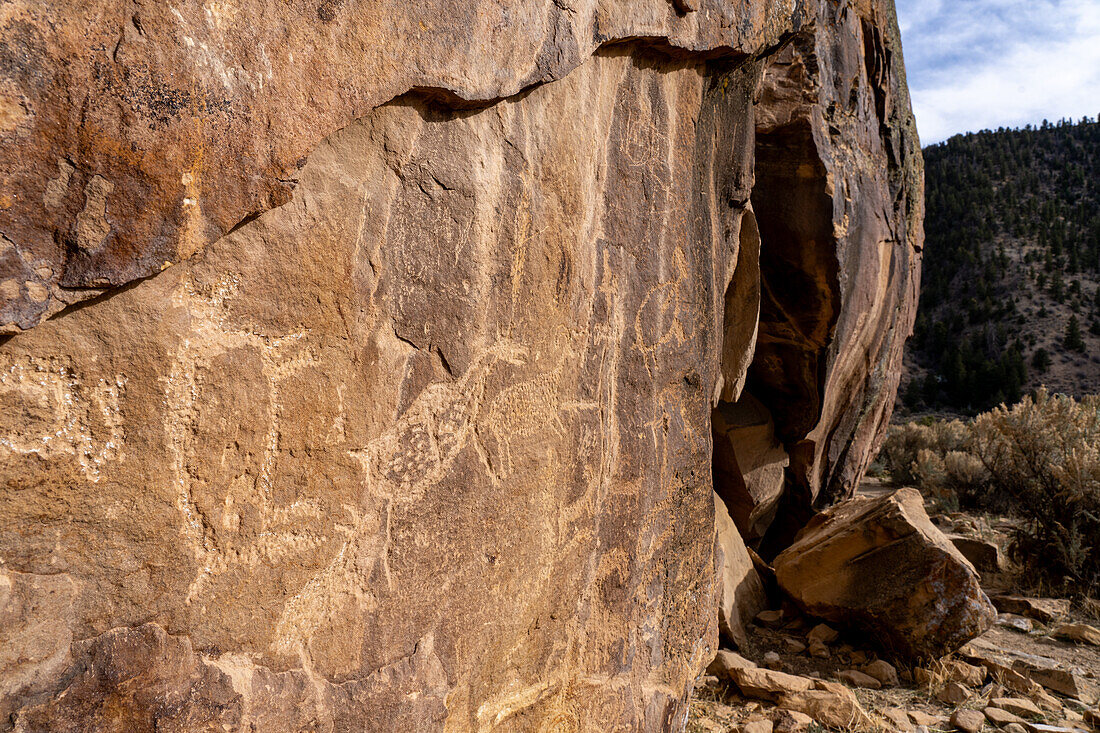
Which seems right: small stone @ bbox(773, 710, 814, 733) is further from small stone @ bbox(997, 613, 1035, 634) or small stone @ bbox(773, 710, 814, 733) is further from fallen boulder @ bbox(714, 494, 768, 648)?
small stone @ bbox(997, 613, 1035, 634)

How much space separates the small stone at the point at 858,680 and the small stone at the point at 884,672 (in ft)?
0.09

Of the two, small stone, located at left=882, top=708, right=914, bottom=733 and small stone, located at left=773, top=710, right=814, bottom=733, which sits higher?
small stone, located at left=773, top=710, right=814, bottom=733

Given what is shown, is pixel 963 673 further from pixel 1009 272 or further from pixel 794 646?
pixel 1009 272

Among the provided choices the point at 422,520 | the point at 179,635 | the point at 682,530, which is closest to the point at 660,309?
the point at 682,530

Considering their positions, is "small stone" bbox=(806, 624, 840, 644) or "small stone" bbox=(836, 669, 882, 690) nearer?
"small stone" bbox=(836, 669, 882, 690)

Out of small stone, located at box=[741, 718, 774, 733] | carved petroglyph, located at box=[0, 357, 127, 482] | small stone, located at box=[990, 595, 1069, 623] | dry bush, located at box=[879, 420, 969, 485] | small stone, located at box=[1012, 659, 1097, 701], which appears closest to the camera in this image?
carved petroglyph, located at box=[0, 357, 127, 482]

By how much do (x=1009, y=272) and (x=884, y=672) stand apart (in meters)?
19.2

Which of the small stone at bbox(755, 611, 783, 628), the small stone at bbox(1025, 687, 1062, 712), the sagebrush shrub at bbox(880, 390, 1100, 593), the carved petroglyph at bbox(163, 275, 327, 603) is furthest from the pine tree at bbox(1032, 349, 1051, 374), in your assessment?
the carved petroglyph at bbox(163, 275, 327, 603)

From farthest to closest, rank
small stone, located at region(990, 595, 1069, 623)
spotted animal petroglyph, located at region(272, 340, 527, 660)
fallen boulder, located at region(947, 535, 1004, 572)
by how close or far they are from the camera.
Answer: fallen boulder, located at region(947, 535, 1004, 572)
small stone, located at region(990, 595, 1069, 623)
spotted animal petroglyph, located at region(272, 340, 527, 660)

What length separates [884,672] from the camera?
3.22m

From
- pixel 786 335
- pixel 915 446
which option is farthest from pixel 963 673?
pixel 915 446

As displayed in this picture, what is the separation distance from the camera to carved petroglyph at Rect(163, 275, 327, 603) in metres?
1.14

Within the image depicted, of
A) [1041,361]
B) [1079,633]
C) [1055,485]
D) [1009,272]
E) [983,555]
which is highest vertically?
[1009,272]

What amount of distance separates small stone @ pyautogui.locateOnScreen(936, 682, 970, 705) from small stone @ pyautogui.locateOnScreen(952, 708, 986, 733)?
132 millimetres
